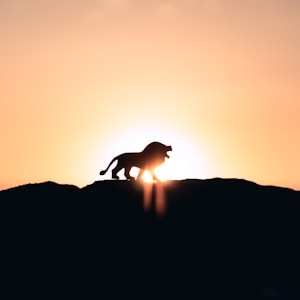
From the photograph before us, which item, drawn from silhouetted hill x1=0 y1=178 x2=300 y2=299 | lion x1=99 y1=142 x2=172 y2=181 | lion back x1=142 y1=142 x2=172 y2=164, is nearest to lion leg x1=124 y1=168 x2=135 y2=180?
lion x1=99 y1=142 x2=172 y2=181

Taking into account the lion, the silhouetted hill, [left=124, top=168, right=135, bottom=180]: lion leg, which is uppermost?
the lion

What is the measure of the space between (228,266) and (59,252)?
19.1ft

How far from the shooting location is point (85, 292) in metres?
20.4

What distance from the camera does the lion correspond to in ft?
75.5

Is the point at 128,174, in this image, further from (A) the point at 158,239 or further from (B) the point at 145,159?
(A) the point at 158,239

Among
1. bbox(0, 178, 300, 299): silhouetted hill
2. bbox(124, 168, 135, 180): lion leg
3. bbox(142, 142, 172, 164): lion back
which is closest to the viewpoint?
bbox(0, 178, 300, 299): silhouetted hill

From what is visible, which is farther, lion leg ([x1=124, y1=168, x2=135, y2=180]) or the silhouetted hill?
lion leg ([x1=124, y1=168, x2=135, y2=180])

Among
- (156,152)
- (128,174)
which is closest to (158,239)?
(128,174)

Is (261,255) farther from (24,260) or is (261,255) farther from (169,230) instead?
(24,260)

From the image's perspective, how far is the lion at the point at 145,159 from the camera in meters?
23.0

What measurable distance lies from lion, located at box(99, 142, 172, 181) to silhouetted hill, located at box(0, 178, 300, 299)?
590 mm

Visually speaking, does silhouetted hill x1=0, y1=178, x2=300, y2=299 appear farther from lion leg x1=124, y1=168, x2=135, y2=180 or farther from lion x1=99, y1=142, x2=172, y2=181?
lion x1=99, y1=142, x2=172, y2=181

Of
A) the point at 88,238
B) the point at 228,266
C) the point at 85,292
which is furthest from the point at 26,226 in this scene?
the point at 228,266

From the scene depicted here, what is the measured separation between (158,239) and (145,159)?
309 centimetres
